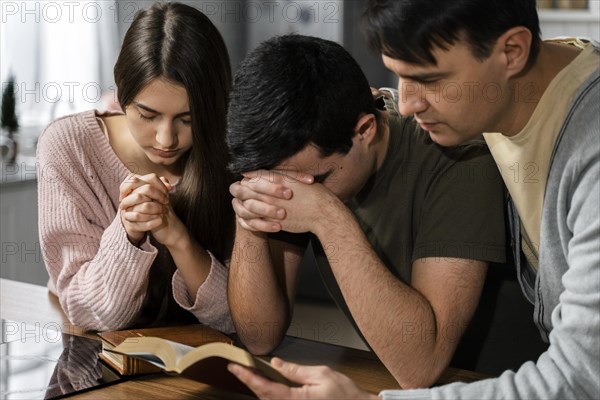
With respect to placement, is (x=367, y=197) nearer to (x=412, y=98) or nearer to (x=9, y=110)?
(x=412, y=98)

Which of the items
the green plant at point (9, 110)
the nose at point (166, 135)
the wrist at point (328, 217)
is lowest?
the green plant at point (9, 110)

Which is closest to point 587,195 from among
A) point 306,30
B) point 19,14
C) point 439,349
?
point 439,349

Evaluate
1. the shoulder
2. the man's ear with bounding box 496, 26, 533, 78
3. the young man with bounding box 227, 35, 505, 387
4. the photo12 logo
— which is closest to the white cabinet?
the photo12 logo

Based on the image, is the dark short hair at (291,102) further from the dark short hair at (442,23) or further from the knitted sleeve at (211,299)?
the knitted sleeve at (211,299)

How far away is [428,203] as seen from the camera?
4.66 ft

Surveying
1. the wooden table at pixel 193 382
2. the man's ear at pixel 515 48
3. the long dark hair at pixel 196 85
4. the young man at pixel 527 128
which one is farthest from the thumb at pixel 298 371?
the long dark hair at pixel 196 85

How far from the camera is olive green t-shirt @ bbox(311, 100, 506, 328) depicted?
135 centimetres

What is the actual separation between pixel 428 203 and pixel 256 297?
0.35 meters

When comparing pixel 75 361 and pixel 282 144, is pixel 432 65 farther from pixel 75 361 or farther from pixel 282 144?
pixel 75 361

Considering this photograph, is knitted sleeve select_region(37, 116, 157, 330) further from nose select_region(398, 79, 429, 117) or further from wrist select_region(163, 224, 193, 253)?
nose select_region(398, 79, 429, 117)

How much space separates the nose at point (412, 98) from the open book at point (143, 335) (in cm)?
49

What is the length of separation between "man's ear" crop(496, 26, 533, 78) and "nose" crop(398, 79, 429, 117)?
124mm

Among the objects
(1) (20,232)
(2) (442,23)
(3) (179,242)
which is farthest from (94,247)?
(1) (20,232)

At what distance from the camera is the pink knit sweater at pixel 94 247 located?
1583 mm
